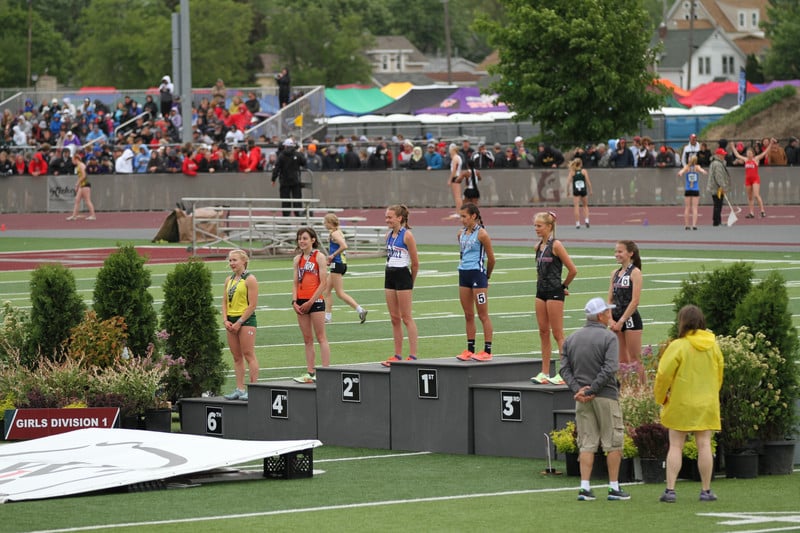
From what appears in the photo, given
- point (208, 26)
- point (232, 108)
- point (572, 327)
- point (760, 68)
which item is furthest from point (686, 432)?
point (760, 68)

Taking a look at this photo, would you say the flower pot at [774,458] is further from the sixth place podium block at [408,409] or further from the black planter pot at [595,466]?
the sixth place podium block at [408,409]

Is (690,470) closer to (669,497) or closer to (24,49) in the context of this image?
(669,497)

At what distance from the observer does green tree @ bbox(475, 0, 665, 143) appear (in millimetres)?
53188

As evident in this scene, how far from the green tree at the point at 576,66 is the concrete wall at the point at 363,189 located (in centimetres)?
408

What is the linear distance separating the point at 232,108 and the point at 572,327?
37895 millimetres

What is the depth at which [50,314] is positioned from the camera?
60.2ft

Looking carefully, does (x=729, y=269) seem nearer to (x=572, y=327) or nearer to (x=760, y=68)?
(x=572, y=327)

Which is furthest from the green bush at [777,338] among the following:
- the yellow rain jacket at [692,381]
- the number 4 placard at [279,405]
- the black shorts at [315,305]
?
the black shorts at [315,305]

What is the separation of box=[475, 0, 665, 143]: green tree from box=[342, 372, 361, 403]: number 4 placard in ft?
123

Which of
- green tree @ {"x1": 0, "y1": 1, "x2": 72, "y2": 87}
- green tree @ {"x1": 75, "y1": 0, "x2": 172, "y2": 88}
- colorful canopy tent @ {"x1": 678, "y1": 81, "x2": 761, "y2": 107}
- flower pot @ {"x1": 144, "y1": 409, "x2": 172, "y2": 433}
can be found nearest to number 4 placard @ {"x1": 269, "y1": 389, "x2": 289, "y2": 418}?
flower pot @ {"x1": 144, "y1": 409, "x2": 172, "y2": 433}

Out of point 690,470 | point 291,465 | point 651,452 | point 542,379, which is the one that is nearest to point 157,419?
point 291,465

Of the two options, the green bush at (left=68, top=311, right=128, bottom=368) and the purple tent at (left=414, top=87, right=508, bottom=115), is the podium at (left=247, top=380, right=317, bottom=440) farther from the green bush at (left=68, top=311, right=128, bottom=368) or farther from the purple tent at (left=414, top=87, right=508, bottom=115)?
the purple tent at (left=414, top=87, right=508, bottom=115)

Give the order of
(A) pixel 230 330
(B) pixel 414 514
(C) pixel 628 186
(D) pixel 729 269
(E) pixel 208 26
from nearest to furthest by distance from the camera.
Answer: (B) pixel 414 514 → (D) pixel 729 269 → (A) pixel 230 330 → (C) pixel 628 186 → (E) pixel 208 26

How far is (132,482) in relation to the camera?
13.5m
